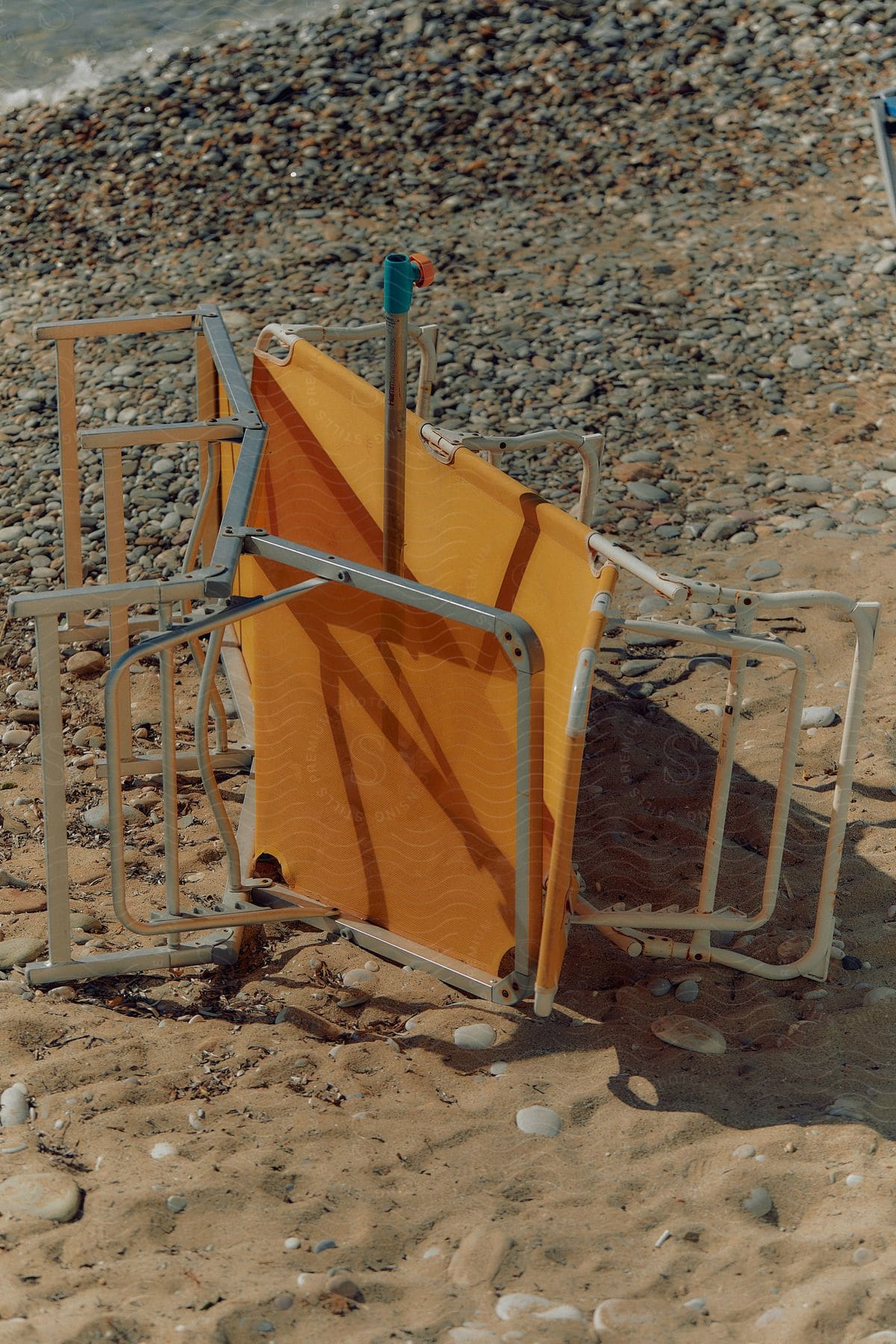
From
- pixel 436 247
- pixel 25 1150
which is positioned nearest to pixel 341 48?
pixel 436 247

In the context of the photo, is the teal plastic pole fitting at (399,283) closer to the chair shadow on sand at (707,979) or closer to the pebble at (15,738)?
the chair shadow on sand at (707,979)

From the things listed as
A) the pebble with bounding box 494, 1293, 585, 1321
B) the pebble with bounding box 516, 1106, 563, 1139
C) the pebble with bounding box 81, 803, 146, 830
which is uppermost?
the pebble with bounding box 494, 1293, 585, 1321

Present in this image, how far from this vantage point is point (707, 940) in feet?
11.8

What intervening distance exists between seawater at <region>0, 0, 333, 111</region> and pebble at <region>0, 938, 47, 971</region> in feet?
30.8

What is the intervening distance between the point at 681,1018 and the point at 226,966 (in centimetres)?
121

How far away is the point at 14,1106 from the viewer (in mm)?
3203

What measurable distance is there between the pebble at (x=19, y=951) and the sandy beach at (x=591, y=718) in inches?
1.1

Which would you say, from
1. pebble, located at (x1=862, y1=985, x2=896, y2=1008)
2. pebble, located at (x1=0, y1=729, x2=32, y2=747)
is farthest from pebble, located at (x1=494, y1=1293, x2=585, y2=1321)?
pebble, located at (x1=0, y1=729, x2=32, y2=747)

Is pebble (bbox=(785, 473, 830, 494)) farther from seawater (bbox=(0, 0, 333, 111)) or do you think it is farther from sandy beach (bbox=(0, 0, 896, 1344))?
seawater (bbox=(0, 0, 333, 111))

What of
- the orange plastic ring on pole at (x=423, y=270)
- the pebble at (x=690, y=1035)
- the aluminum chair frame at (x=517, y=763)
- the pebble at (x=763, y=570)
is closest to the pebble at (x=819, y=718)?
the pebble at (x=763, y=570)

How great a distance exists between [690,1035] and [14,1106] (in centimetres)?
161

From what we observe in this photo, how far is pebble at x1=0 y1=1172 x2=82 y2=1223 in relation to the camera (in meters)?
2.85

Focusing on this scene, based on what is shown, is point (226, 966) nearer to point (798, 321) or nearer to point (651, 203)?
point (798, 321)

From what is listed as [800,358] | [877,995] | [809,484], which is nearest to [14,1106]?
[877,995]
